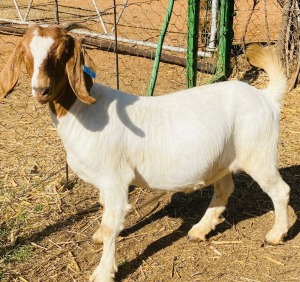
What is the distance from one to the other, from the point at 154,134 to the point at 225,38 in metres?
4.32

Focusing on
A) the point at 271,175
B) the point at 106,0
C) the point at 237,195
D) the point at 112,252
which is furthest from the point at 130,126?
the point at 106,0

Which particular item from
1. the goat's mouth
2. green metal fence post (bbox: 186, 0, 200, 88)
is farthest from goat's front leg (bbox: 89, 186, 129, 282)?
green metal fence post (bbox: 186, 0, 200, 88)

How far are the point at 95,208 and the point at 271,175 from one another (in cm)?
156

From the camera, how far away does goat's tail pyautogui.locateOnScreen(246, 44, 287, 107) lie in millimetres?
3699

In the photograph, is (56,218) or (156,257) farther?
(56,218)

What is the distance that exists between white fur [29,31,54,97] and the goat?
0.08 meters

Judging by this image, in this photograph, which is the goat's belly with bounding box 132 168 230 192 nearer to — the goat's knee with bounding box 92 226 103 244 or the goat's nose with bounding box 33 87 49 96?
the goat's knee with bounding box 92 226 103 244

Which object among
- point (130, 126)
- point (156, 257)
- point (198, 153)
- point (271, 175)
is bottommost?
point (156, 257)

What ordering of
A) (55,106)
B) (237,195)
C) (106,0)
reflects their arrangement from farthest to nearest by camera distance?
(106,0)
(237,195)
(55,106)

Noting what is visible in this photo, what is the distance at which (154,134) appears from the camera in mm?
3369

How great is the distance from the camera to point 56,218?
423 centimetres

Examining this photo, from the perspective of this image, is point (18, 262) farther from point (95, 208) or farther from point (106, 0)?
point (106, 0)

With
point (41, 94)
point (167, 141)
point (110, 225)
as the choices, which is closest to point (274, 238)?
point (167, 141)

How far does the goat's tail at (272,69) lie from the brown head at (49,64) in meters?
1.43
